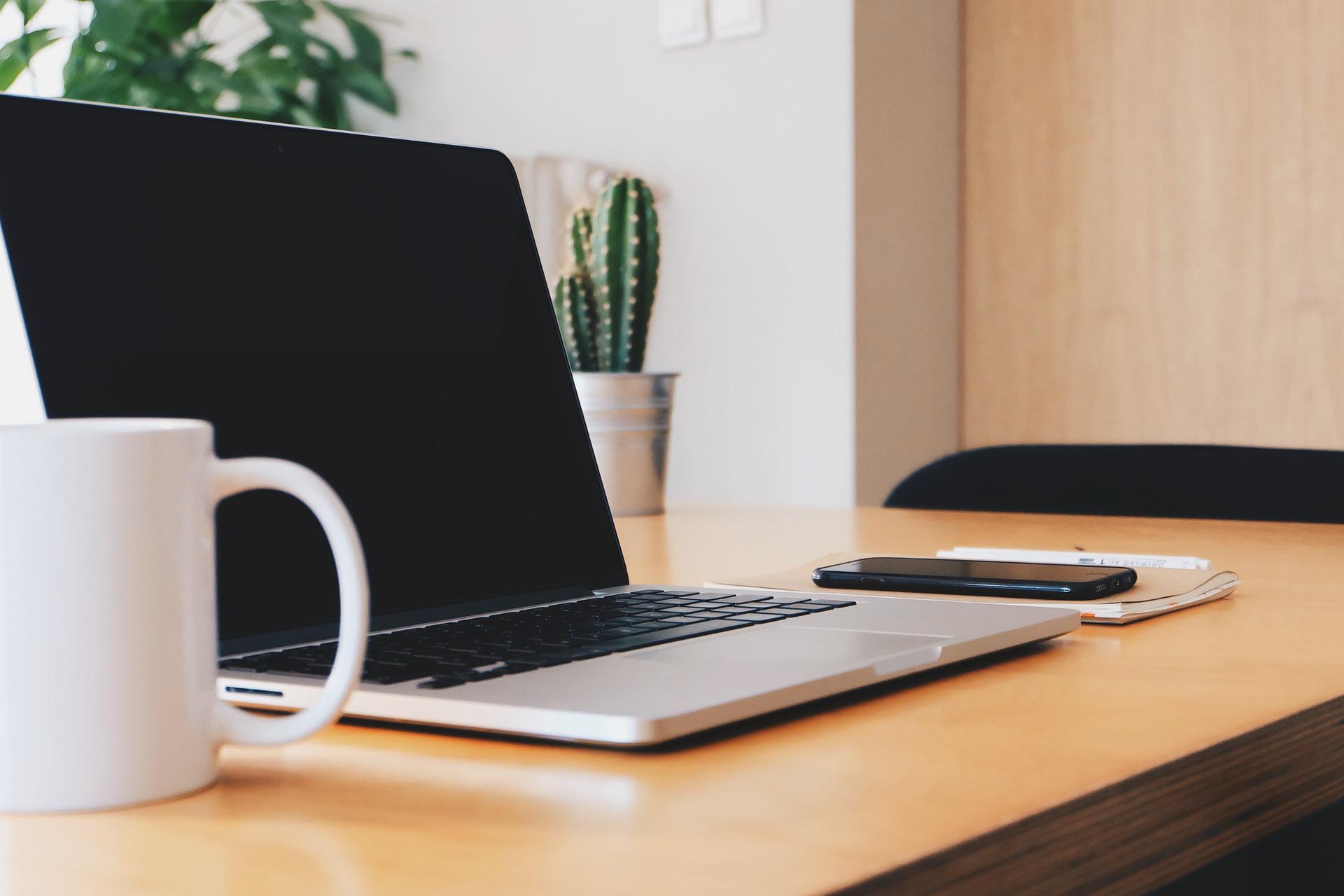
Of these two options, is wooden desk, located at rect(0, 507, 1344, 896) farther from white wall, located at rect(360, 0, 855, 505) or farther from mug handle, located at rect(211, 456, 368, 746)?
white wall, located at rect(360, 0, 855, 505)

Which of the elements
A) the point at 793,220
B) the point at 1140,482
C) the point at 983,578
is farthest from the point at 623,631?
the point at 793,220

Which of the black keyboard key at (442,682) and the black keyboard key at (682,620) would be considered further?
the black keyboard key at (682,620)

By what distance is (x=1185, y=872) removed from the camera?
423 mm

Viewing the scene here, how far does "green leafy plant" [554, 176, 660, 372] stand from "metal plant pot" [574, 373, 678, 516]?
0.09m

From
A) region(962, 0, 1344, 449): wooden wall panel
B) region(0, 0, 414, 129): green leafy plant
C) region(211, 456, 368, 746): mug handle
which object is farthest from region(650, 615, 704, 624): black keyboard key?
region(0, 0, 414, 129): green leafy plant

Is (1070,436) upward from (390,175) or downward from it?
downward

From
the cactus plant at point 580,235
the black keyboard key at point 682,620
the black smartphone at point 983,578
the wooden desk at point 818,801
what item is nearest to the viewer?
the wooden desk at point 818,801

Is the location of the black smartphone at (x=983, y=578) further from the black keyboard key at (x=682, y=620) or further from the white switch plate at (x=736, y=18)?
the white switch plate at (x=736, y=18)

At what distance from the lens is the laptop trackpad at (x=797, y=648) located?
19.7 inches

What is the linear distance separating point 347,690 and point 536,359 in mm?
386

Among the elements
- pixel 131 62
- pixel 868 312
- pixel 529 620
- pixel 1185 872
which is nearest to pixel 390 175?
pixel 529 620

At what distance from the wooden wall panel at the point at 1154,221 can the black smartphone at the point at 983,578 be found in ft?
4.87

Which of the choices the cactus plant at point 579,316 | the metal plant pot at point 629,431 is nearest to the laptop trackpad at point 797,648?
the metal plant pot at point 629,431

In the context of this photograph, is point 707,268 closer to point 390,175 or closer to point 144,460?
point 390,175
